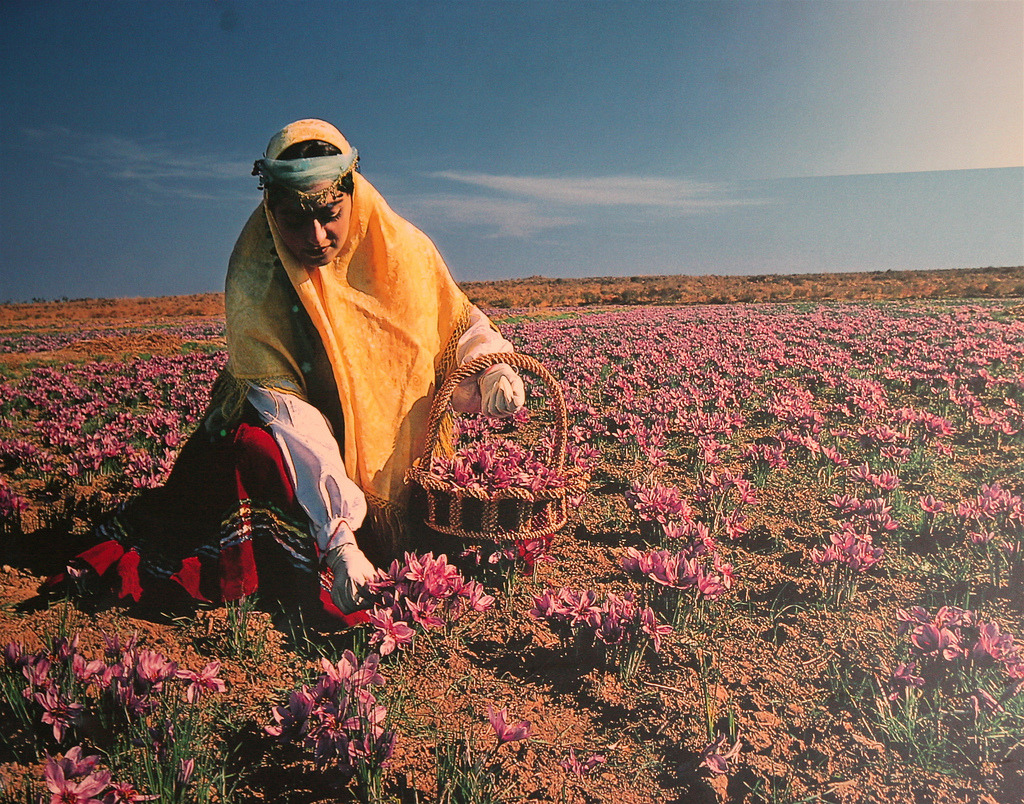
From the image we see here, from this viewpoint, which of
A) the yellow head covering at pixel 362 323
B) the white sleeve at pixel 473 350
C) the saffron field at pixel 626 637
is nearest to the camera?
the saffron field at pixel 626 637

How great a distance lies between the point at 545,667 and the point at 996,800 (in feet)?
4.43

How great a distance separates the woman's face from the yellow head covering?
5cm

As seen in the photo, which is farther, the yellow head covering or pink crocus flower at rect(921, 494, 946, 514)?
pink crocus flower at rect(921, 494, 946, 514)

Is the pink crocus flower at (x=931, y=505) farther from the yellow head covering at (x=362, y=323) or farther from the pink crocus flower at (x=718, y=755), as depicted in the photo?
the yellow head covering at (x=362, y=323)

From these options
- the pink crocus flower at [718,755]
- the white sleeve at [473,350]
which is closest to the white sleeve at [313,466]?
the white sleeve at [473,350]

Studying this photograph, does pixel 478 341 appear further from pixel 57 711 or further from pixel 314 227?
pixel 57 711

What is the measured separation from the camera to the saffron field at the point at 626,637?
1.47 meters

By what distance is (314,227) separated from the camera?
1.92 m

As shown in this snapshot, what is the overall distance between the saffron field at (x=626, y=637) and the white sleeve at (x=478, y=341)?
50 centimetres

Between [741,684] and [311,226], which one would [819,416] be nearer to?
[741,684]

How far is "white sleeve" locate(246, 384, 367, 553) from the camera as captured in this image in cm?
194

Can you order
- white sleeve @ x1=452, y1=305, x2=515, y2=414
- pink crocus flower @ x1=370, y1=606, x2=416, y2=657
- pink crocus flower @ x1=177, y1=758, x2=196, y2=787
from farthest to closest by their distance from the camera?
white sleeve @ x1=452, y1=305, x2=515, y2=414, pink crocus flower @ x1=370, y1=606, x2=416, y2=657, pink crocus flower @ x1=177, y1=758, x2=196, y2=787

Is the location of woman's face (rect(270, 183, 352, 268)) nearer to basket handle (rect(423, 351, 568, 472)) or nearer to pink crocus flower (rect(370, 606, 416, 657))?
basket handle (rect(423, 351, 568, 472))

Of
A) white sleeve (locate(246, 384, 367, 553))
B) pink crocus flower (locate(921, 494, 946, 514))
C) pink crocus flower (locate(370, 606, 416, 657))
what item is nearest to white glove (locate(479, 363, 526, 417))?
white sleeve (locate(246, 384, 367, 553))
